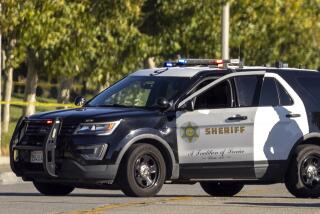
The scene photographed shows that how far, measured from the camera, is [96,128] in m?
A: 15.1

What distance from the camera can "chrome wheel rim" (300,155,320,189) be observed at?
1641cm

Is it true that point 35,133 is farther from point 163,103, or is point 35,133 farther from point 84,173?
point 163,103

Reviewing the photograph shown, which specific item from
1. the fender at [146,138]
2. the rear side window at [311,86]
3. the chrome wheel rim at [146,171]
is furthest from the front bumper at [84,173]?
the rear side window at [311,86]

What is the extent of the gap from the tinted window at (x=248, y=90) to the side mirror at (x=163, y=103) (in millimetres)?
1021

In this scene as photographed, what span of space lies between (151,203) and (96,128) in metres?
1.27

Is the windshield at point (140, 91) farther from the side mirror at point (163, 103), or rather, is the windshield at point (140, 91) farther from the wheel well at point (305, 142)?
the wheel well at point (305, 142)

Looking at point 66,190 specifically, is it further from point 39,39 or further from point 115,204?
point 39,39

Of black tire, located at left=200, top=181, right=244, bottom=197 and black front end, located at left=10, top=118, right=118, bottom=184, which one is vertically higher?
black front end, located at left=10, top=118, right=118, bottom=184

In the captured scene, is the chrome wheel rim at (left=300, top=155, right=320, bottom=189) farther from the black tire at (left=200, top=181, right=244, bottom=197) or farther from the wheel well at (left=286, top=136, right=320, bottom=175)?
the black tire at (left=200, top=181, right=244, bottom=197)

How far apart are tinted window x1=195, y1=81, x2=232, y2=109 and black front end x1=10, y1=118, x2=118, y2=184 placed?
1499 millimetres

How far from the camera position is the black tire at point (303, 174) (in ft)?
53.6

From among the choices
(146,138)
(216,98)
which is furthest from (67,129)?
(216,98)

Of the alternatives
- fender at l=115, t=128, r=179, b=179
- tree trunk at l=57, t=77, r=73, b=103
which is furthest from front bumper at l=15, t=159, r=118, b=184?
tree trunk at l=57, t=77, r=73, b=103

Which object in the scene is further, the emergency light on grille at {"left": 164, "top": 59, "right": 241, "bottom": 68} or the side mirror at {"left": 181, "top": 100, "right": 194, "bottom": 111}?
the emergency light on grille at {"left": 164, "top": 59, "right": 241, "bottom": 68}
